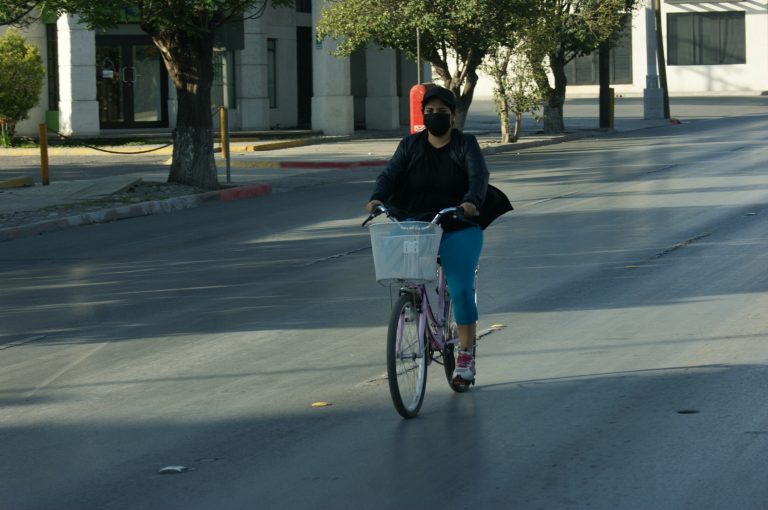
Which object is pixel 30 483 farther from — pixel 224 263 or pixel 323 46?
pixel 323 46

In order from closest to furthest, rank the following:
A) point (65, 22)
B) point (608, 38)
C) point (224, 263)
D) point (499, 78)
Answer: point (224, 263) < point (499, 78) < point (65, 22) < point (608, 38)

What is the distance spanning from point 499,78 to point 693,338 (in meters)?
25.2

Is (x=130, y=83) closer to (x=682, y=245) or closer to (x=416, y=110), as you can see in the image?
(x=416, y=110)

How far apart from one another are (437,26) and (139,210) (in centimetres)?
1308

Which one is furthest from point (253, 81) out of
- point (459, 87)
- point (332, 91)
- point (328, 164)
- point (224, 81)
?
point (328, 164)

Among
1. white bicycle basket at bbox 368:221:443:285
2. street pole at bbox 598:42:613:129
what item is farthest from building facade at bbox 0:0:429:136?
white bicycle basket at bbox 368:221:443:285

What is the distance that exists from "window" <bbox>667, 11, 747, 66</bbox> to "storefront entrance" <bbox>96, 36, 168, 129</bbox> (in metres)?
40.4

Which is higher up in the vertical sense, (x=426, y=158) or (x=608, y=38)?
(x=608, y=38)

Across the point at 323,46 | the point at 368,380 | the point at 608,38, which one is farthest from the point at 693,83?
the point at 368,380

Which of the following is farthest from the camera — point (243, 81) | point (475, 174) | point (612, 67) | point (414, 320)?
point (612, 67)

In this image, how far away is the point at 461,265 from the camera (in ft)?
24.6

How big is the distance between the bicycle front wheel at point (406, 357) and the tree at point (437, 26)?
78.1 feet

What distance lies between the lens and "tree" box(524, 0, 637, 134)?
33.7m

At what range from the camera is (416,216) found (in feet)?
24.3
